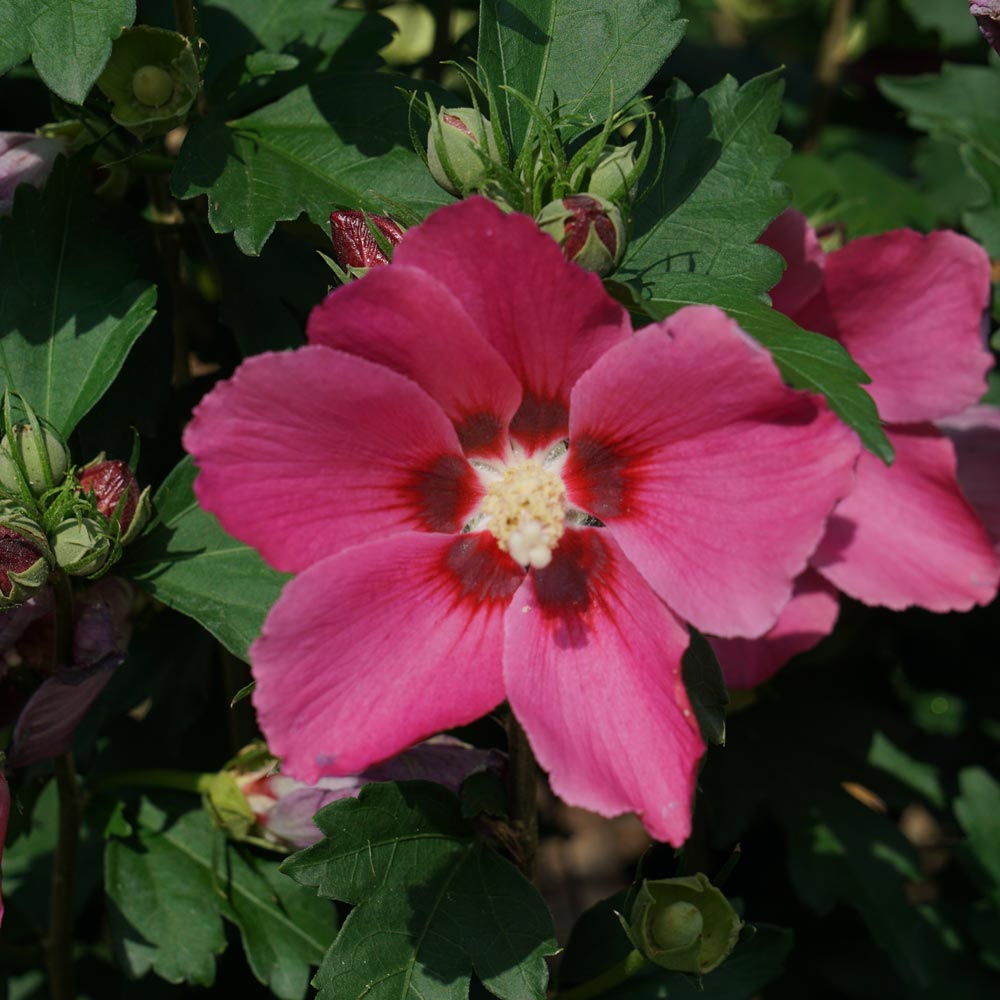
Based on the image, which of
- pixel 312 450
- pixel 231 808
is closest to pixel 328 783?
pixel 231 808

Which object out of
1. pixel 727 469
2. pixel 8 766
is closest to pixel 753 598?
pixel 727 469

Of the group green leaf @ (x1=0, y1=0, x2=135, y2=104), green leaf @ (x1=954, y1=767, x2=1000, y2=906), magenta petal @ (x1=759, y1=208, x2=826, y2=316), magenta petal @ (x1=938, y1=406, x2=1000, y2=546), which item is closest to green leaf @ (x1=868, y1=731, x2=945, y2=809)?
green leaf @ (x1=954, y1=767, x2=1000, y2=906)

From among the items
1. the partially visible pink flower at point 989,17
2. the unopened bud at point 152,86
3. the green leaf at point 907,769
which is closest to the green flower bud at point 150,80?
the unopened bud at point 152,86

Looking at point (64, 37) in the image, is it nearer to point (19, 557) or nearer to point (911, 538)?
point (19, 557)

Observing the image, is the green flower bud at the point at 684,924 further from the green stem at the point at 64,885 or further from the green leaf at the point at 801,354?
the green stem at the point at 64,885

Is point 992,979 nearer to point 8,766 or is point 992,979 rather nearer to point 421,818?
point 421,818

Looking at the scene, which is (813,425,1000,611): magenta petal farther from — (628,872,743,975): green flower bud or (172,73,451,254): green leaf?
(172,73,451,254): green leaf
